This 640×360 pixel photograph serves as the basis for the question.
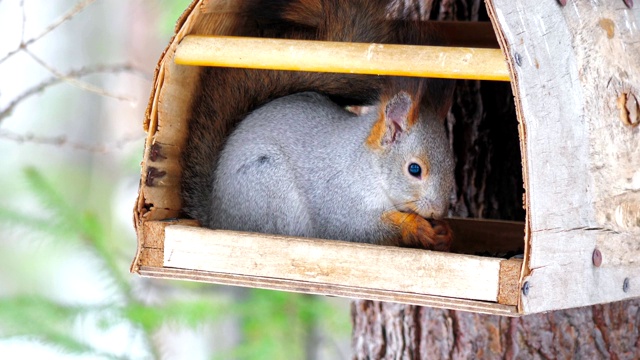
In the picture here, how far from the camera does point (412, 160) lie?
158 centimetres

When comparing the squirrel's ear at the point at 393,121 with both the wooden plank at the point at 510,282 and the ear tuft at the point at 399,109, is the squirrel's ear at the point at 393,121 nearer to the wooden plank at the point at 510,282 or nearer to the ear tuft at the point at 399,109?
the ear tuft at the point at 399,109

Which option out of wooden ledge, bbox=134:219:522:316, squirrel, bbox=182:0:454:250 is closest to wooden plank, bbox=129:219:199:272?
wooden ledge, bbox=134:219:522:316

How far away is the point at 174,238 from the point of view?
4.66ft

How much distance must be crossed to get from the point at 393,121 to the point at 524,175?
47 centimetres

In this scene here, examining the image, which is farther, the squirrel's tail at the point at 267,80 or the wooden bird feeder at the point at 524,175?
the squirrel's tail at the point at 267,80

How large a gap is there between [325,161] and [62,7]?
2456 mm

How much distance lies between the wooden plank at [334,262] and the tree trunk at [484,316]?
79cm

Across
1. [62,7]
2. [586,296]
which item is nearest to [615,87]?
[586,296]

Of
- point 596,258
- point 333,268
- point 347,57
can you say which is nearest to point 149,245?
point 333,268

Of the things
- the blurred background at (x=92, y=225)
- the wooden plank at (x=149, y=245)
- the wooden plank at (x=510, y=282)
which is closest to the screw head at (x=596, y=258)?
the wooden plank at (x=510, y=282)

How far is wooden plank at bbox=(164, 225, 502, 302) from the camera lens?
3.92 feet

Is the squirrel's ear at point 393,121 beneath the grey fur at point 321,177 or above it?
above

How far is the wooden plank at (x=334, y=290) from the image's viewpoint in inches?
46.2

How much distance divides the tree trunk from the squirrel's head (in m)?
0.46
